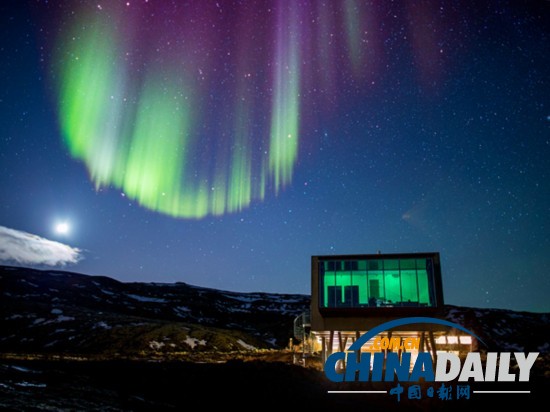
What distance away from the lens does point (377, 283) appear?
3981cm

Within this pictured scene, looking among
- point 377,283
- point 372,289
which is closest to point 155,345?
point 372,289

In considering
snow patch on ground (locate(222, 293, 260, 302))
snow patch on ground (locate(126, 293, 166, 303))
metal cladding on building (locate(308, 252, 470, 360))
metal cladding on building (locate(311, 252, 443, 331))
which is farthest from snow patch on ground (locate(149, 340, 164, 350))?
snow patch on ground (locate(222, 293, 260, 302))

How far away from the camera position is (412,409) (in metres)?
30.8

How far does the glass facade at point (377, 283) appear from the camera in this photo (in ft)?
128

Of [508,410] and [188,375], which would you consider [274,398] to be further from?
[508,410]

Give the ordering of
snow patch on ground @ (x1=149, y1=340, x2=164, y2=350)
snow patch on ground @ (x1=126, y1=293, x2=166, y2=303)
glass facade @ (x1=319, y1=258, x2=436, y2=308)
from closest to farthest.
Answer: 1. glass facade @ (x1=319, y1=258, x2=436, y2=308)
2. snow patch on ground @ (x1=149, y1=340, x2=164, y2=350)
3. snow patch on ground @ (x1=126, y1=293, x2=166, y2=303)

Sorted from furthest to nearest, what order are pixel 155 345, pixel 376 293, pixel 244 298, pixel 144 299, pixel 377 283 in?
pixel 244 298 → pixel 144 299 → pixel 155 345 → pixel 377 283 → pixel 376 293

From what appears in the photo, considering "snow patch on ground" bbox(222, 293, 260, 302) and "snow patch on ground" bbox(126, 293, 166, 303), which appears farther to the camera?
"snow patch on ground" bbox(222, 293, 260, 302)

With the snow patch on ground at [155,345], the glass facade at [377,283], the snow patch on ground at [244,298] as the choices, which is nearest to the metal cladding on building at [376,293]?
the glass facade at [377,283]

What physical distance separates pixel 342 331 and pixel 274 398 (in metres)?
11.4

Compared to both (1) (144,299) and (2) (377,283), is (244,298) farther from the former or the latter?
(2) (377,283)

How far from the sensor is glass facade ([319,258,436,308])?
128ft

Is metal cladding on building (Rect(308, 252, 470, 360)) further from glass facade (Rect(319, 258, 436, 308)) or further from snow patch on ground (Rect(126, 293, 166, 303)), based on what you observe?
snow patch on ground (Rect(126, 293, 166, 303))

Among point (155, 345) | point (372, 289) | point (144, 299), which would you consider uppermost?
point (144, 299)
